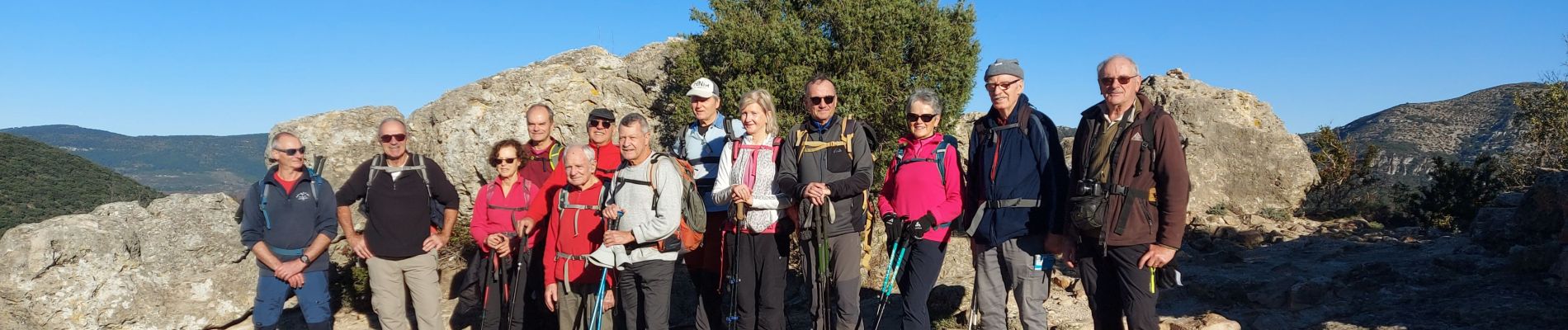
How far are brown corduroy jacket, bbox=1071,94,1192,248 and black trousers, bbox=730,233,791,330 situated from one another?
194cm

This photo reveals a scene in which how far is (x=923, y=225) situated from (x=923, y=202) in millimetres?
204

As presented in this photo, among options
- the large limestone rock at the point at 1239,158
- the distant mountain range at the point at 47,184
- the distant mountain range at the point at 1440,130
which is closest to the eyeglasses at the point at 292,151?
the large limestone rock at the point at 1239,158

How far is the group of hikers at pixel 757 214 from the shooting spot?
4250mm

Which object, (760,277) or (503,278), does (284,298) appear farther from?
(760,277)

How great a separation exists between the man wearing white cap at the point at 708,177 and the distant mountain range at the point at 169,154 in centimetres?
12529

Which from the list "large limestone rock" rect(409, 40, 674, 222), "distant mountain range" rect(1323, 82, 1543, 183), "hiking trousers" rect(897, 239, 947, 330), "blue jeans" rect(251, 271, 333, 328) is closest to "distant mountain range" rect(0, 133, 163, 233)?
"large limestone rock" rect(409, 40, 674, 222)

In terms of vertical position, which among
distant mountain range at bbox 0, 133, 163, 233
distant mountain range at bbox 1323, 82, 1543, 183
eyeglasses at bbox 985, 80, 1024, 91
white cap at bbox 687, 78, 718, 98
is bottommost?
distant mountain range at bbox 0, 133, 163, 233

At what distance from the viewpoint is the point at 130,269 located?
321 inches

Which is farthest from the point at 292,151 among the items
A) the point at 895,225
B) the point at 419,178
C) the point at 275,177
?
the point at 895,225

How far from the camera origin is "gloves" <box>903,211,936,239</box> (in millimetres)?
4844

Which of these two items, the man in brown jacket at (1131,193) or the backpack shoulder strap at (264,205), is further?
the backpack shoulder strap at (264,205)

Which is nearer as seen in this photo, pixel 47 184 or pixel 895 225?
pixel 895 225

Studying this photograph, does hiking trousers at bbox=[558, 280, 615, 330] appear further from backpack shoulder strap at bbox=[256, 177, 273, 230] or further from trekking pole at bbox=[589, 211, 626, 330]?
backpack shoulder strap at bbox=[256, 177, 273, 230]

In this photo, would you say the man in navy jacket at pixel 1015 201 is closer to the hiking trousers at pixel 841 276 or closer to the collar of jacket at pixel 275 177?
the hiking trousers at pixel 841 276
